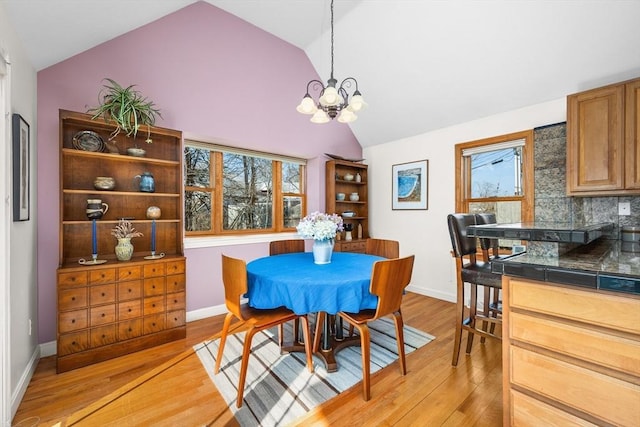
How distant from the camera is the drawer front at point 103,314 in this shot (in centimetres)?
215

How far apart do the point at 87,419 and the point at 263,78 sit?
3.66 meters

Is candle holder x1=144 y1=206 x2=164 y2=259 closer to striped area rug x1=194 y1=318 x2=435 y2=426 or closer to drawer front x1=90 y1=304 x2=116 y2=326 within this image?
drawer front x1=90 y1=304 x2=116 y2=326

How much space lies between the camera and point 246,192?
3738 mm

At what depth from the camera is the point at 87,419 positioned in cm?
157

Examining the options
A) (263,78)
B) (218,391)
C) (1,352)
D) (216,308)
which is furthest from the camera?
(263,78)

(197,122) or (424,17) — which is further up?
(424,17)

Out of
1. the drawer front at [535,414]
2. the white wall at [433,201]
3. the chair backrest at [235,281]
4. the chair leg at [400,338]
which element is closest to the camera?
the drawer front at [535,414]

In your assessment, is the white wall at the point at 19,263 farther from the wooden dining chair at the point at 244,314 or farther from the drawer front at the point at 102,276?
the wooden dining chair at the point at 244,314

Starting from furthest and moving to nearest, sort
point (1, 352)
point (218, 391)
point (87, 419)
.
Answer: point (218, 391), point (87, 419), point (1, 352)

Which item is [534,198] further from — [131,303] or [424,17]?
[131,303]

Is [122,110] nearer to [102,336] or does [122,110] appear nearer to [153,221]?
[153,221]

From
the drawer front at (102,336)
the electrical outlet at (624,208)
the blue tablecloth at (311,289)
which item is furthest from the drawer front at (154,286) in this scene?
the electrical outlet at (624,208)

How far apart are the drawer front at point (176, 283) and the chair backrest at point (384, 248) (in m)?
1.93

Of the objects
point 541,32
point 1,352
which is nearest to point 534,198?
point 541,32
